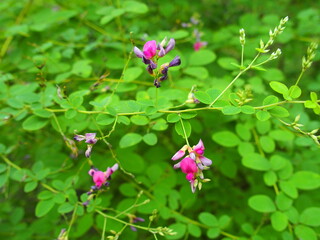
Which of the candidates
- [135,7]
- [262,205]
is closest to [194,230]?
[262,205]

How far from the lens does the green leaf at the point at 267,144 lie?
165 centimetres

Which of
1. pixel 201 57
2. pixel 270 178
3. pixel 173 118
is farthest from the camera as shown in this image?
pixel 201 57

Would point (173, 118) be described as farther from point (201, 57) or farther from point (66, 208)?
point (201, 57)

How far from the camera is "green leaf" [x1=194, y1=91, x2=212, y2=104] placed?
1.13 m

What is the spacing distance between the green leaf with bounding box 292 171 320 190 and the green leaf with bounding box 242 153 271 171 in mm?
139

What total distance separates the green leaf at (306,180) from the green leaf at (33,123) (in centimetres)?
121

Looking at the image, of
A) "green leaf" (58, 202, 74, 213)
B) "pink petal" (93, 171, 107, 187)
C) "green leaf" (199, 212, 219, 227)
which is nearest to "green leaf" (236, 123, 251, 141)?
"green leaf" (199, 212, 219, 227)

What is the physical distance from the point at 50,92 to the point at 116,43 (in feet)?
1.96

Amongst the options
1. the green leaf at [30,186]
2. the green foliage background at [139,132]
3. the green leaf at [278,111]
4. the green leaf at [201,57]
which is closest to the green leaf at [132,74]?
the green foliage background at [139,132]

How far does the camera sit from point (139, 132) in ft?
6.92

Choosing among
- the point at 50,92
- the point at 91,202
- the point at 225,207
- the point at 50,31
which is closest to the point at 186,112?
the point at 91,202

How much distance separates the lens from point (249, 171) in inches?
95.1

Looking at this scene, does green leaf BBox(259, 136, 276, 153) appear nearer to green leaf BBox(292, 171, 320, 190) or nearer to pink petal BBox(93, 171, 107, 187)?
green leaf BBox(292, 171, 320, 190)

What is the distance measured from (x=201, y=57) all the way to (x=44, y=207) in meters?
1.16
